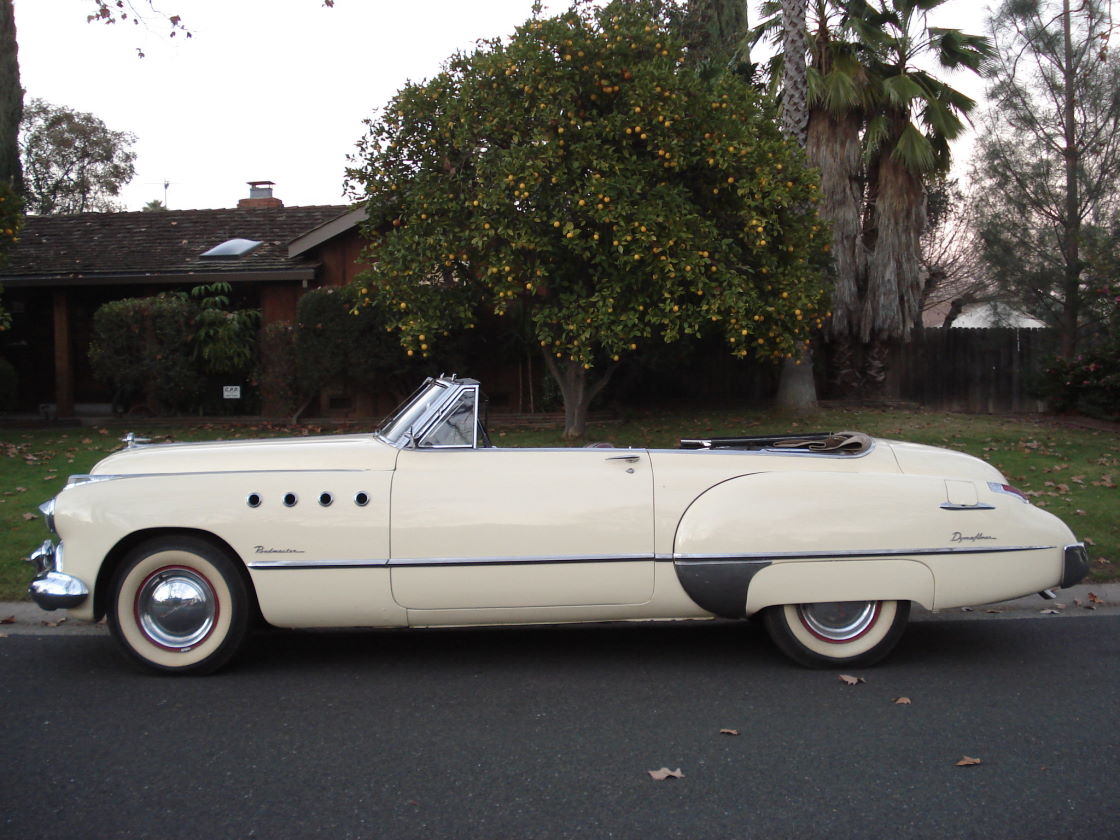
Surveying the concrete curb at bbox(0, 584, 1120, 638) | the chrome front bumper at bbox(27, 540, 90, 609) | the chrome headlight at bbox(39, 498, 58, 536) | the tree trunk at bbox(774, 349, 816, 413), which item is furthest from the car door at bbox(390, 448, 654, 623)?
the tree trunk at bbox(774, 349, 816, 413)

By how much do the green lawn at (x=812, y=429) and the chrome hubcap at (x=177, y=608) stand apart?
2300mm

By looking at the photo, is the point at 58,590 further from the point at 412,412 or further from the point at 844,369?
the point at 844,369

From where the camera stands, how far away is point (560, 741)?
13.6 ft

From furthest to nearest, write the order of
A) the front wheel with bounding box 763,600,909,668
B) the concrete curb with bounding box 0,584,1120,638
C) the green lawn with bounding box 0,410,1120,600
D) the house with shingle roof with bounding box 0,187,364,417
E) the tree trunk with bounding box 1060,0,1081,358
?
the house with shingle roof with bounding box 0,187,364,417 → the tree trunk with bounding box 1060,0,1081,358 → the green lawn with bounding box 0,410,1120,600 → the concrete curb with bounding box 0,584,1120,638 → the front wheel with bounding box 763,600,909,668

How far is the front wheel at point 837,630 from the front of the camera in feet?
16.7

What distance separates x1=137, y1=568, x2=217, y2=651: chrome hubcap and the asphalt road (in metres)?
0.23

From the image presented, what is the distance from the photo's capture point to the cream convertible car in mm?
4883

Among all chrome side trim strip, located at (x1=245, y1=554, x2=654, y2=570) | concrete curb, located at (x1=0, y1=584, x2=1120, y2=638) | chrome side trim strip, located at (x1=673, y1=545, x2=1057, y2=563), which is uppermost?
chrome side trim strip, located at (x1=673, y1=545, x2=1057, y2=563)

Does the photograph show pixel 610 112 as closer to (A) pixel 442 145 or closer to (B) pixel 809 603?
(A) pixel 442 145

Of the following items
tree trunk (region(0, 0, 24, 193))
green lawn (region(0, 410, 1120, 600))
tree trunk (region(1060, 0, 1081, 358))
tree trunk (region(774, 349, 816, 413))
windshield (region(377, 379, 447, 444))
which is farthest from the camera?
tree trunk (region(0, 0, 24, 193))

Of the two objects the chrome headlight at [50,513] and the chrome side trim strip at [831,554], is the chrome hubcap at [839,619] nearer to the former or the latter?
the chrome side trim strip at [831,554]

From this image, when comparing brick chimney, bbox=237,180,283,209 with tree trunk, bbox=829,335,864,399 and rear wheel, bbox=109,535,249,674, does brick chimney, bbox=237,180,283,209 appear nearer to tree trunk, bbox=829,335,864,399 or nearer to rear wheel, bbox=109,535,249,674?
tree trunk, bbox=829,335,864,399

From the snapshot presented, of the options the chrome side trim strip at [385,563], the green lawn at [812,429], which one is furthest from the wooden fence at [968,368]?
the chrome side trim strip at [385,563]

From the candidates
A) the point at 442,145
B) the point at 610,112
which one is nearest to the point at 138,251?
the point at 442,145
